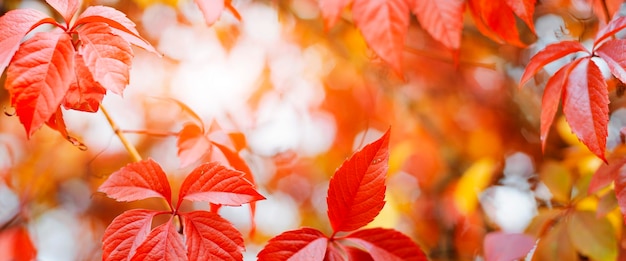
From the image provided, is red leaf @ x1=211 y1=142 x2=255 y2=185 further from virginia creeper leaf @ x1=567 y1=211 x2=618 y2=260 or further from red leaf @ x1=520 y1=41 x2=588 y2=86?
virginia creeper leaf @ x1=567 y1=211 x2=618 y2=260

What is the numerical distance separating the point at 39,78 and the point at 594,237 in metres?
0.77

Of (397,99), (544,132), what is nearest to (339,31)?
(397,99)

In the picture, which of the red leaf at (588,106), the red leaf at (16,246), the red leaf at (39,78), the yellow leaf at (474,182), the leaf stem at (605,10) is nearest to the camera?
the red leaf at (39,78)

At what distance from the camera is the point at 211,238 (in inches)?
21.3

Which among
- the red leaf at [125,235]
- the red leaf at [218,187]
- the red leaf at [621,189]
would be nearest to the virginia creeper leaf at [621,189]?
the red leaf at [621,189]

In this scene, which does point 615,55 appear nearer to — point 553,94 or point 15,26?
point 553,94

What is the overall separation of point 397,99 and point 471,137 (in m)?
0.54

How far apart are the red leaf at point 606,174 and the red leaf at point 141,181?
1.77 feet

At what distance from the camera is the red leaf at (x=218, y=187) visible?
0.55 meters

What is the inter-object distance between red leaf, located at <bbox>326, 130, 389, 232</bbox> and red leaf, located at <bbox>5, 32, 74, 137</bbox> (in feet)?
0.84

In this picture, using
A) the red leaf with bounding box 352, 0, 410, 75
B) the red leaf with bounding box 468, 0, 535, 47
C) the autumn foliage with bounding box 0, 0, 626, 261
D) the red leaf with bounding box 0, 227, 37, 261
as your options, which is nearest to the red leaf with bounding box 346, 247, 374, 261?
the autumn foliage with bounding box 0, 0, 626, 261

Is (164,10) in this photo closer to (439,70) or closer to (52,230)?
(52,230)

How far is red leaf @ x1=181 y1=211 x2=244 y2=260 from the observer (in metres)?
0.53

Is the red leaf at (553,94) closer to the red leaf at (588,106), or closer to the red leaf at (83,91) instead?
the red leaf at (588,106)
